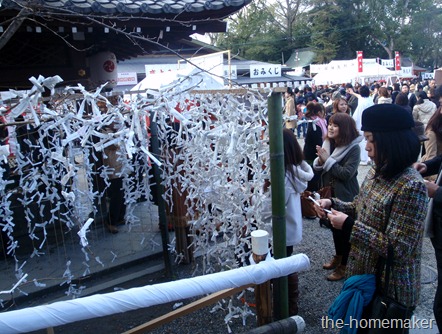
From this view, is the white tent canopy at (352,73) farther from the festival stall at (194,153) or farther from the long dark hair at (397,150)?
the long dark hair at (397,150)

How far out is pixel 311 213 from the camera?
12.3 feet

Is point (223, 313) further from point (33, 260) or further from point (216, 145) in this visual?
point (33, 260)

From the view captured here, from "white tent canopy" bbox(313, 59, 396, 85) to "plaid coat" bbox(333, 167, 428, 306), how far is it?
801 inches

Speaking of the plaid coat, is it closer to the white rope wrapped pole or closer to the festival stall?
the white rope wrapped pole

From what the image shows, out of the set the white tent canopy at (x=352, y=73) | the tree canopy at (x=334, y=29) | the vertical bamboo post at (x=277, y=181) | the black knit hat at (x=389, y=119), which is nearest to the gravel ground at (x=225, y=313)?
the vertical bamboo post at (x=277, y=181)

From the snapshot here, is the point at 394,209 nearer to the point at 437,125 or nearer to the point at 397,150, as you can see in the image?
the point at 397,150

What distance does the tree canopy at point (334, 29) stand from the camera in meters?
35.2

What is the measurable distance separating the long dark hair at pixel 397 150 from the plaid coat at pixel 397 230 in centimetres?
5

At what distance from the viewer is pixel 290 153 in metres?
3.10

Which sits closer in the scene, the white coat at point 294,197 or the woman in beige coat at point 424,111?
the white coat at point 294,197

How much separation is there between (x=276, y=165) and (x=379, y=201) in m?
→ 0.59

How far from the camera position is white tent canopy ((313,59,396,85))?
20.7m

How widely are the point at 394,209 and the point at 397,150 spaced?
0.30 meters

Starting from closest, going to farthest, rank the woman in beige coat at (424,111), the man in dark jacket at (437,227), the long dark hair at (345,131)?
the man in dark jacket at (437,227), the long dark hair at (345,131), the woman in beige coat at (424,111)
